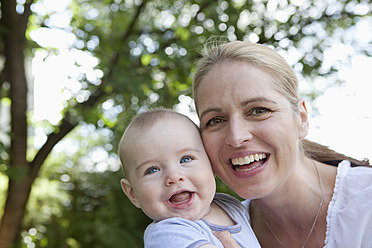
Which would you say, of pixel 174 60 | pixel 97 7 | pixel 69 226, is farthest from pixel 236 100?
pixel 69 226

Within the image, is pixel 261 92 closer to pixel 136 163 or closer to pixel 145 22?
pixel 136 163

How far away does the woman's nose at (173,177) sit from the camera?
172cm

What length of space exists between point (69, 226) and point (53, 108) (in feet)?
7.43

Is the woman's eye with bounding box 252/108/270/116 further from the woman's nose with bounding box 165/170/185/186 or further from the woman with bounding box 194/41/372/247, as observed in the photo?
the woman's nose with bounding box 165/170/185/186

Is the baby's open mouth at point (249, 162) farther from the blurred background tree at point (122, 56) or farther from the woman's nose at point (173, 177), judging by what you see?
the blurred background tree at point (122, 56)

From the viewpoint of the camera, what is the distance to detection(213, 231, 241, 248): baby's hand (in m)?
1.72

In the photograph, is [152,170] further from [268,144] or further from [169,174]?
[268,144]

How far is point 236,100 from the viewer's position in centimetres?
189

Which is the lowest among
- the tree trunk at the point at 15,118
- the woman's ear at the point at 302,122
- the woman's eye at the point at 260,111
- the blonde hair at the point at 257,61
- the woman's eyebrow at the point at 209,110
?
the tree trunk at the point at 15,118

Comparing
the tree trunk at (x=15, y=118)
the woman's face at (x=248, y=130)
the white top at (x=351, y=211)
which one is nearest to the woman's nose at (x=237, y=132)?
the woman's face at (x=248, y=130)

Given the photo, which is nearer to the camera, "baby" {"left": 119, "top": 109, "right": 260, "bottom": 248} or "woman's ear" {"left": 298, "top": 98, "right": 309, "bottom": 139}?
"baby" {"left": 119, "top": 109, "right": 260, "bottom": 248}

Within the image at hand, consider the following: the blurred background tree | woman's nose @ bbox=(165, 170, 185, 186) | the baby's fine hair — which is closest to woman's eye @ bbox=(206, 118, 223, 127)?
the baby's fine hair

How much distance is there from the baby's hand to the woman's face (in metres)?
0.27

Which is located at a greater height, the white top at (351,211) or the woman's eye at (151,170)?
the woman's eye at (151,170)
